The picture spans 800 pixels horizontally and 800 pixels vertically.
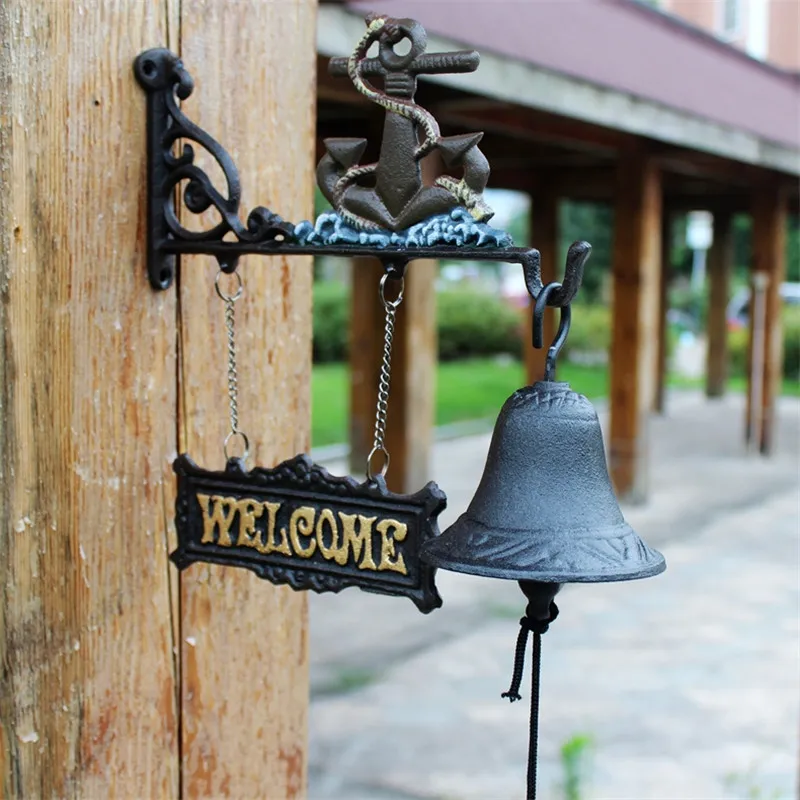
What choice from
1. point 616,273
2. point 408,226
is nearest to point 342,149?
point 408,226

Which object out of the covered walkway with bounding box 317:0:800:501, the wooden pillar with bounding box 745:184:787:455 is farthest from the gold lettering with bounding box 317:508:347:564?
the wooden pillar with bounding box 745:184:787:455

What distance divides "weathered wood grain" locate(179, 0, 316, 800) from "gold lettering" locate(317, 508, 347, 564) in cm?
30

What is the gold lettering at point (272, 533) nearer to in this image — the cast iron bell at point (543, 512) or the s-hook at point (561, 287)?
the cast iron bell at point (543, 512)

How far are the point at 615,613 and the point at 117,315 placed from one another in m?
4.63

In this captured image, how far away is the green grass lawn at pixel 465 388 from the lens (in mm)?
12817

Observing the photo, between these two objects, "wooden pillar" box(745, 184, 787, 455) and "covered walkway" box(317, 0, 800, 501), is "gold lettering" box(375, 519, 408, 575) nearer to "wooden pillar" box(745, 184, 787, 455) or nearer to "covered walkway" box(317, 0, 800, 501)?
"covered walkway" box(317, 0, 800, 501)

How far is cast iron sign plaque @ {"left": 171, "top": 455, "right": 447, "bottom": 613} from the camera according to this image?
1.40 m

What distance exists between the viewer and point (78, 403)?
1520mm

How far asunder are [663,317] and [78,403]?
1533cm

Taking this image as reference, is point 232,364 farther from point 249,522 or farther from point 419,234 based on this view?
point 419,234

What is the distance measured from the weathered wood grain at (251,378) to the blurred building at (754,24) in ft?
28.5

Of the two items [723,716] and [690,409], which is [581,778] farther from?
[690,409]

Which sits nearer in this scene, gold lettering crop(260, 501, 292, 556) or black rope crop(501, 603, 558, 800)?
black rope crop(501, 603, 558, 800)

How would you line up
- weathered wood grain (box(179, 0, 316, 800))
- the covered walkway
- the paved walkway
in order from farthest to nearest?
the covered walkway
the paved walkway
weathered wood grain (box(179, 0, 316, 800))
